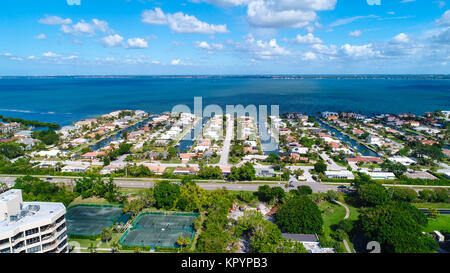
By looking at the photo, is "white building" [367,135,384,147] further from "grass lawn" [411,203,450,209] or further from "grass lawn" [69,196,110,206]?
"grass lawn" [69,196,110,206]

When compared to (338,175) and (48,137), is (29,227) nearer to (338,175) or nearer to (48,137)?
(338,175)

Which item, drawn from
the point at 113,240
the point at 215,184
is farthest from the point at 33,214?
the point at 215,184

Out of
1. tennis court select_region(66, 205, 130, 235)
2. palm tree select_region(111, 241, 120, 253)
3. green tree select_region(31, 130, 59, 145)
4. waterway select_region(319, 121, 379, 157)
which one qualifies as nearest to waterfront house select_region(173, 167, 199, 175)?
tennis court select_region(66, 205, 130, 235)

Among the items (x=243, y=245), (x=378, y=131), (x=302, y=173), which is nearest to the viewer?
(x=243, y=245)

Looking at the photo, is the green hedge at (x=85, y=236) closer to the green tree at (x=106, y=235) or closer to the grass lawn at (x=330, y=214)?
the green tree at (x=106, y=235)

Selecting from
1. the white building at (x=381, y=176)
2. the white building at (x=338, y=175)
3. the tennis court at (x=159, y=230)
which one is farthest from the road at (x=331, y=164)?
the tennis court at (x=159, y=230)

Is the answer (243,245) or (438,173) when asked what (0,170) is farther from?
(438,173)
